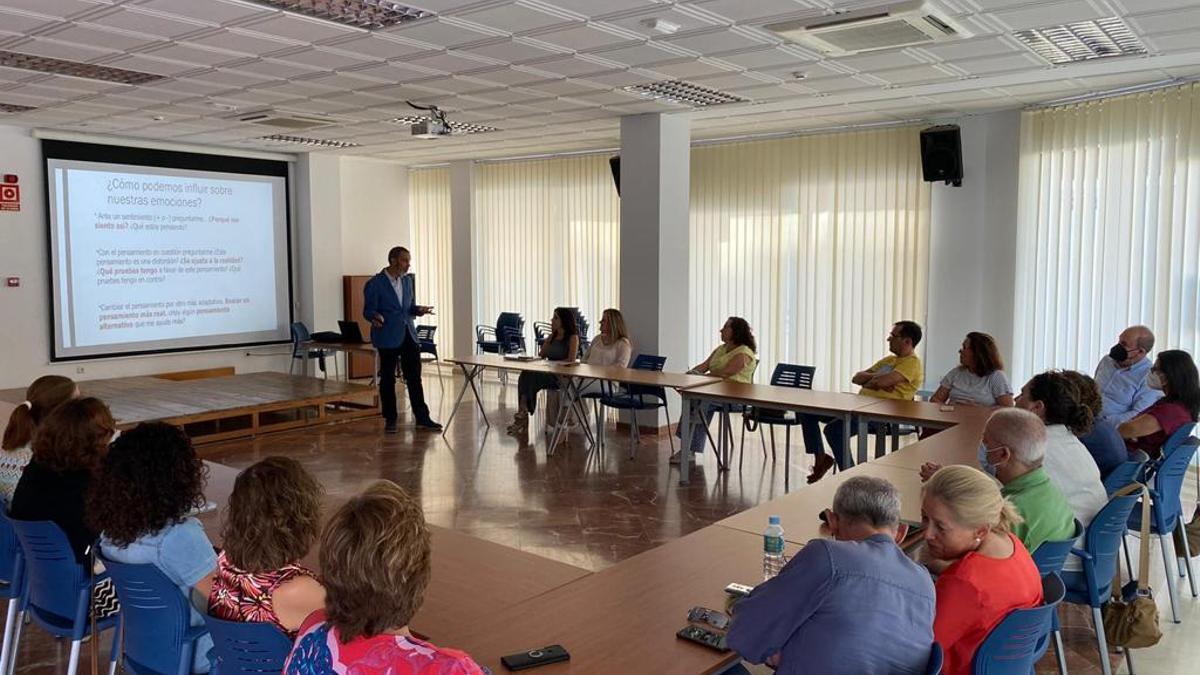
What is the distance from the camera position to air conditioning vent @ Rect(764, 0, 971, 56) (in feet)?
16.0

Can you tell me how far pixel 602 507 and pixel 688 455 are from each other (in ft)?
3.16

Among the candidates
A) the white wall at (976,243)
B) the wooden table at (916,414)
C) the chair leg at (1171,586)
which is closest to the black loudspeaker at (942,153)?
the white wall at (976,243)

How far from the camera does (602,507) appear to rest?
616cm

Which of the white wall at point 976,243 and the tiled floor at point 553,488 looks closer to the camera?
the tiled floor at point 553,488

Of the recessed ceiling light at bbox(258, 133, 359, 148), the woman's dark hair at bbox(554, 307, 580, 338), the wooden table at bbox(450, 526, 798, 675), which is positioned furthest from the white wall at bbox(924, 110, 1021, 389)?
the recessed ceiling light at bbox(258, 133, 359, 148)

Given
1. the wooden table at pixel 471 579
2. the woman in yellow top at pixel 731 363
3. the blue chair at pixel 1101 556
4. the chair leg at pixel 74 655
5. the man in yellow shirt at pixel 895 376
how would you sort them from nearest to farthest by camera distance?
the wooden table at pixel 471 579, the chair leg at pixel 74 655, the blue chair at pixel 1101 556, the man in yellow shirt at pixel 895 376, the woman in yellow top at pixel 731 363

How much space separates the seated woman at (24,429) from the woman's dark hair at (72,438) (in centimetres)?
55

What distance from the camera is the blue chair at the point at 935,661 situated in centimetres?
199

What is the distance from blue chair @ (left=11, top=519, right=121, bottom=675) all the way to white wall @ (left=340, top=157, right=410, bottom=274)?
9.64 m

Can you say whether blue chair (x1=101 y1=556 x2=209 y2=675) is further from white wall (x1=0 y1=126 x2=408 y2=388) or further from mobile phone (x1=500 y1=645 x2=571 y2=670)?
white wall (x1=0 y1=126 x2=408 y2=388)

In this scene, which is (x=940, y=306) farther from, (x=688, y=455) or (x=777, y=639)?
(x=777, y=639)

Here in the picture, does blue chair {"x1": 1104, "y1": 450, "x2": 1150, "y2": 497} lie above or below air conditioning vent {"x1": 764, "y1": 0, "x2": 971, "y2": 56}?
below

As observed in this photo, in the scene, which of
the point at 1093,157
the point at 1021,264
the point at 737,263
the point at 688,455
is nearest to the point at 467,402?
the point at 737,263

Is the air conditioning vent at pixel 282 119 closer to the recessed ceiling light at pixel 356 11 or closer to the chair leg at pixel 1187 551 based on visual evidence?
the recessed ceiling light at pixel 356 11
